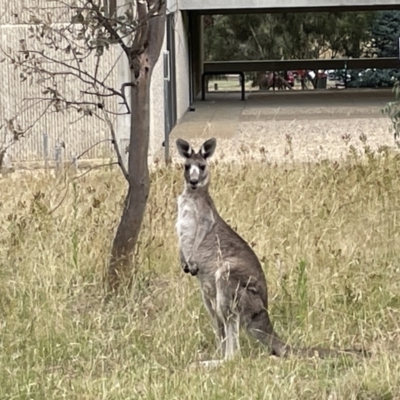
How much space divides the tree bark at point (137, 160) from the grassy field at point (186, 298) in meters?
0.19

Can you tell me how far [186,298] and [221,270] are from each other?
934 mm

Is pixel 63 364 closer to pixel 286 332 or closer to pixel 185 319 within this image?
pixel 185 319

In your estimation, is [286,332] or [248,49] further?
[248,49]

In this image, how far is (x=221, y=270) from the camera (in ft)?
19.3

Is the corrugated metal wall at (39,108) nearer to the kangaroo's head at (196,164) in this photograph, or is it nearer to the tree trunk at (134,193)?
the tree trunk at (134,193)

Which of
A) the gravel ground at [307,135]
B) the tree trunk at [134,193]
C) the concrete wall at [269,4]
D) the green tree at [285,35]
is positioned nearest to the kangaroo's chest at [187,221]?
the tree trunk at [134,193]

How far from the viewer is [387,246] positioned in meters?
7.74

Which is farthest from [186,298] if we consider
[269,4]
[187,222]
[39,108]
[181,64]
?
[181,64]

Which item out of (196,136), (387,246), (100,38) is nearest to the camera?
(100,38)

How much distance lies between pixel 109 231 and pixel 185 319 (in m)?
1.82

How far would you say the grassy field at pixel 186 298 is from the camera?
530 centimetres

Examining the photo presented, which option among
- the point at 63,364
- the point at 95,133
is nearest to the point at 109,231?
the point at 63,364

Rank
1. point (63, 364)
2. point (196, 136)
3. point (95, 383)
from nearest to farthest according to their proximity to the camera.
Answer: point (95, 383) → point (63, 364) → point (196, 136)

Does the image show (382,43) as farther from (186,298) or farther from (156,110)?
(186,298)
